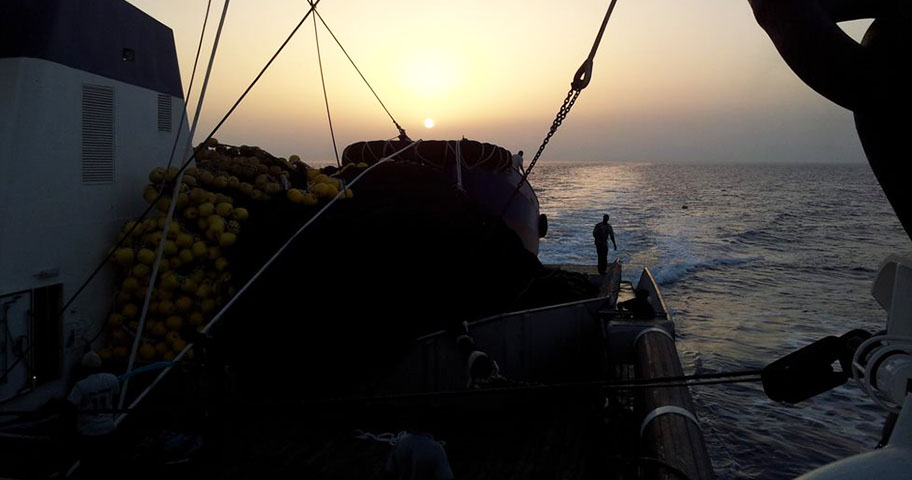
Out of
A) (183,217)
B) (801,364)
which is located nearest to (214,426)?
(183,217)

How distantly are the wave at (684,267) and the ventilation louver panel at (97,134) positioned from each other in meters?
25.9

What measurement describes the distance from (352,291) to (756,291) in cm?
2408

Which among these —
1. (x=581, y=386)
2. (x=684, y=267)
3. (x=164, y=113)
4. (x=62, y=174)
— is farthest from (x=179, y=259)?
(x=684, y=267)

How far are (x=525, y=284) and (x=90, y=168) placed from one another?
6535 mm

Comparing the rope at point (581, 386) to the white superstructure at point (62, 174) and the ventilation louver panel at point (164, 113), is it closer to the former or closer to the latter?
the white superstructure at point (62, 174)

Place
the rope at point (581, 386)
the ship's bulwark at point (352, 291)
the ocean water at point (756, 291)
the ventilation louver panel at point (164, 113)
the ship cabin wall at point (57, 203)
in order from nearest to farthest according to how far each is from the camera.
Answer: the rope at point (581, 386), the ship cabin wall at point (57, 203), the ship's bulwark at point (352, 291), the ventilation louver panel at point (164, 113), the ocean water at point (756, 291)

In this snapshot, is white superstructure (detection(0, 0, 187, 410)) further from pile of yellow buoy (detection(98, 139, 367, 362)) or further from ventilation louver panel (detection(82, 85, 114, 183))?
pile of yellow buoy (detection(98, 139, 367, 362))

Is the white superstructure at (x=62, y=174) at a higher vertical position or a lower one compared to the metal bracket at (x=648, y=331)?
higher

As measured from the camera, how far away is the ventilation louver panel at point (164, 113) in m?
7.98

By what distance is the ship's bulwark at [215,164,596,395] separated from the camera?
7.06 metres

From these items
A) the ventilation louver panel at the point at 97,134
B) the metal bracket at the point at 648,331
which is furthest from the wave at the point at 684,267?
the ventilation louver panel at the point at 97,134

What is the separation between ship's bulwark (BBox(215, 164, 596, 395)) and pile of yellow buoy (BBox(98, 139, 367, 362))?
289mm

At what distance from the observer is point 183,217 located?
757 cm

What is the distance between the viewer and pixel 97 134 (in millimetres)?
6828
